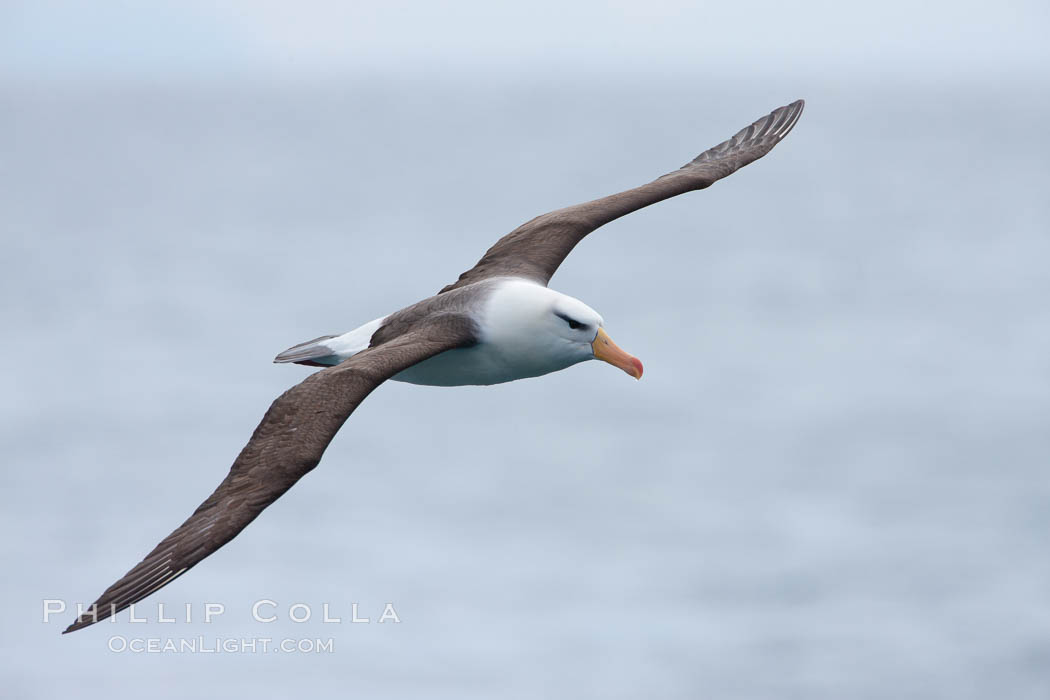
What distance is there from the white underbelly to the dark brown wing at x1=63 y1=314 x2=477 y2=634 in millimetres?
679

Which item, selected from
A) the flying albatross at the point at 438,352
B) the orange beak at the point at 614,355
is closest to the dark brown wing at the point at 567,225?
the flying albatross at the point at 438,352

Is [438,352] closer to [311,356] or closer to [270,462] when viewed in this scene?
[270,462]

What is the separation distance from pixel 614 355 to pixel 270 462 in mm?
3414

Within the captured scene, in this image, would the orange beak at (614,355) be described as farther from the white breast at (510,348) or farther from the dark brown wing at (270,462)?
the dark brown wing at (270,462)

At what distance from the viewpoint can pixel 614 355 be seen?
13.7 m

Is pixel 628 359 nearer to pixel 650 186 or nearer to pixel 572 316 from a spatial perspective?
pixel 572 316

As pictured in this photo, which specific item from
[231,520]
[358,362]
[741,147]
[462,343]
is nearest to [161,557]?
[231,520]

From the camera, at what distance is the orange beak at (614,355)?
1364 centimetres

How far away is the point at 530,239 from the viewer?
15.9 meters

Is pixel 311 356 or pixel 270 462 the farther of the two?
pixel 311 356

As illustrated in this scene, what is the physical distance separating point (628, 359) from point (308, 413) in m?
3.11

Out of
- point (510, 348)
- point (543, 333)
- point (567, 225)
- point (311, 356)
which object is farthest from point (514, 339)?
point (567, 225)

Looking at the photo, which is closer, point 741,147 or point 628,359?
point 628,359

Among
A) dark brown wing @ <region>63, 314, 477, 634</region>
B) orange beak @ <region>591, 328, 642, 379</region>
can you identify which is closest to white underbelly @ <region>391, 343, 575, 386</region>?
orange beak @ <region>591, 328, 642, 379</region>
